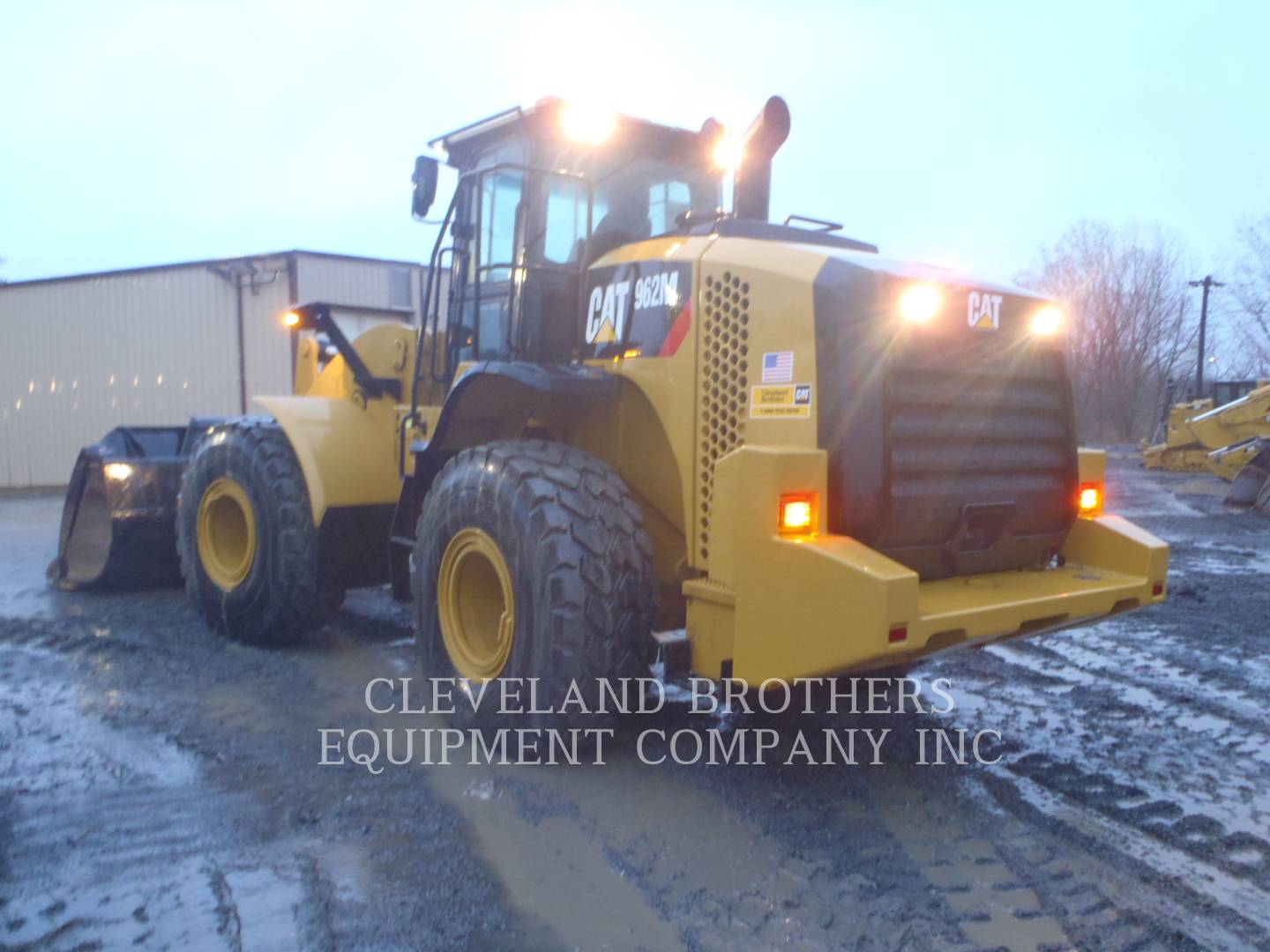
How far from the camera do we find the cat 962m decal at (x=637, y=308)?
3.99m

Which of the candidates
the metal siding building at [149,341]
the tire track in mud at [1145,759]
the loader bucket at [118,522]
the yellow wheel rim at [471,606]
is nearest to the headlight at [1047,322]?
the tire track in mud at [1145,759]

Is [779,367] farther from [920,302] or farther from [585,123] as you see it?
[585,123]

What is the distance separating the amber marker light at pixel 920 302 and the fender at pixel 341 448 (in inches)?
117

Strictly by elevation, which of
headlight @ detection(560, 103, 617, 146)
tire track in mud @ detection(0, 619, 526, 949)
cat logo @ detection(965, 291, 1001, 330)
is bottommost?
tire track in mud @ detection(0, 619, 526, 949)

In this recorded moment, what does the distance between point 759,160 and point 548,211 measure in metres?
0.96

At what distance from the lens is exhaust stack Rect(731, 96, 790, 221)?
447cm

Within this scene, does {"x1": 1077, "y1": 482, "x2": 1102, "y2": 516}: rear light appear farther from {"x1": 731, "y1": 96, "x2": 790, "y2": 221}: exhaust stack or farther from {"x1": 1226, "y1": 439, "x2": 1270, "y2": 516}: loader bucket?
{"x1": 1226, "y1": 439, "x2": 1270, "y2": 516}: loader bucket

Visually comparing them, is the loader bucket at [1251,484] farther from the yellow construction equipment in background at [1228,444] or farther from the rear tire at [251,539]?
the rear tire at [251,539]

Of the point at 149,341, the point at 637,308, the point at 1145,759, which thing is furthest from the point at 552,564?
the point at 149,341

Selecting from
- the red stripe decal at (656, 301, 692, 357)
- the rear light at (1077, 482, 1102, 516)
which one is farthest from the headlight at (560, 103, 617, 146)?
the rear light at (1077, 482, 1102, 516)

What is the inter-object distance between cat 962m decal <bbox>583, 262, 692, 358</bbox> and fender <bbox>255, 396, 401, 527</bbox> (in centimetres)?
172

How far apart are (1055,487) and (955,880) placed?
1.78 m

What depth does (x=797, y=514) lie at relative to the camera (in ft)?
11.2

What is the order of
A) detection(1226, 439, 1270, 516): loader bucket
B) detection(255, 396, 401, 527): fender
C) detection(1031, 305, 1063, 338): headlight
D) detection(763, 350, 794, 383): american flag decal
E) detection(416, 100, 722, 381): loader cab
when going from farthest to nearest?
detection(1226, 439, 1270, 516): loader bucket, detection(255, 396, 401, 527): fender, detection(416, 100, 722, 381): loader cab, detection(1031, 305, 1063, 338): headlight, detection(763, 350, 794, 383): american flag decal
